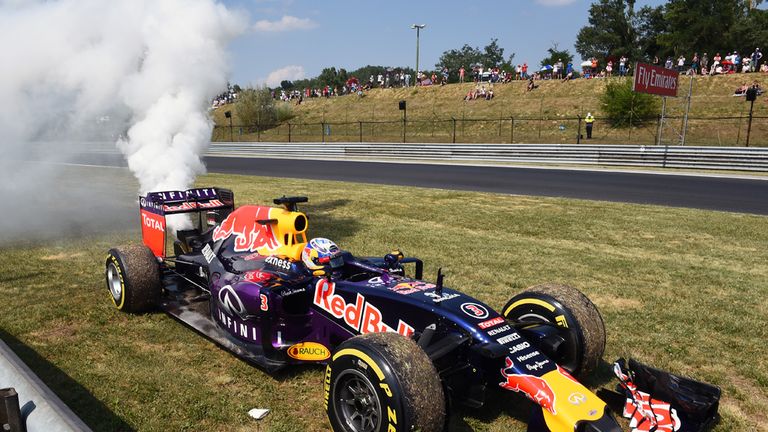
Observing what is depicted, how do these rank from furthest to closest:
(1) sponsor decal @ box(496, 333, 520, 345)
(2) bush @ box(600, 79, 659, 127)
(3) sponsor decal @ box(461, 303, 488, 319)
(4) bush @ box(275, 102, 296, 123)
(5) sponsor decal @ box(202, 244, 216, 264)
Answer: (4) bush @ box(275, 102, 296, 123), (2) bush @ box(600, 79, 659, 127), (5) sponsor decal @ box(202, 244, 216, 264), (3) sponsor decal @ box(461, 303, 488, 319), (1) sponsor decal @ box(496, 333, 520, 345)

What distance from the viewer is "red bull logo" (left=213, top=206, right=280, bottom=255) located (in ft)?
18.4

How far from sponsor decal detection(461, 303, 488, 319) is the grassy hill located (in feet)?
92.8

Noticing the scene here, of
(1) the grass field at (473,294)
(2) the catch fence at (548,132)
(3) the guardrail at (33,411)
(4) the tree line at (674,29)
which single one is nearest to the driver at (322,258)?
(1) the grass field at (473,294)

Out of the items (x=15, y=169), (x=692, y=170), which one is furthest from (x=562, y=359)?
(x=692, y=170)

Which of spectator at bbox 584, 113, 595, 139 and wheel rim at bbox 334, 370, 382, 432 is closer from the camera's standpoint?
wheel rim at bbox 334, 370, 382, 432

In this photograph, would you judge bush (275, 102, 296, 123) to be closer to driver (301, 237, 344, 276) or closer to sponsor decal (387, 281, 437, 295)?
driver (301, 237, 344, 276)

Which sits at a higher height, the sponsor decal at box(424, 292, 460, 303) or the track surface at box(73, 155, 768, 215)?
the sponsor decal at box(424, 292, 460, 303)

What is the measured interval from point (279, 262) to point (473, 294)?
2.66m

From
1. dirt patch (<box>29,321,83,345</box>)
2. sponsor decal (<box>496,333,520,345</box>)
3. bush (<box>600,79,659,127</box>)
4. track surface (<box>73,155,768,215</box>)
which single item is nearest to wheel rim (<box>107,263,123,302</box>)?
dirt patch (<box>29,321,83,345</box>)

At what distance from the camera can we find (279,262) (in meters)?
5.27

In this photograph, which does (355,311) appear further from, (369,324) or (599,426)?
(599,426)

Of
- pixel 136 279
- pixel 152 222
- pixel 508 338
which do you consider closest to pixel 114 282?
pixel 136 279

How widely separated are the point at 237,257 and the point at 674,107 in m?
37.0

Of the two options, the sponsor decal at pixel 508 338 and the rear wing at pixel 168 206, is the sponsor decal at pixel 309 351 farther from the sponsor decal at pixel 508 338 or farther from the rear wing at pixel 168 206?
the rear wing at pixel 168 206
